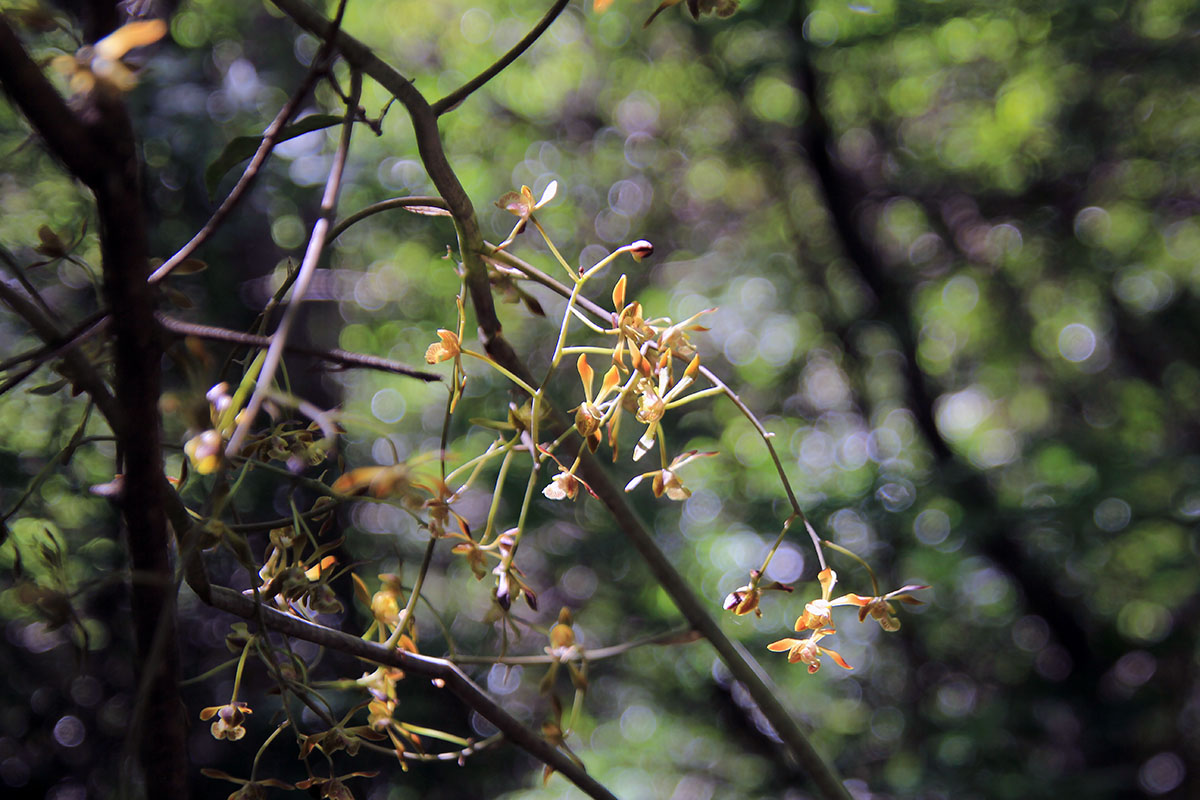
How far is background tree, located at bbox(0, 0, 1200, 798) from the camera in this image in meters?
1.30

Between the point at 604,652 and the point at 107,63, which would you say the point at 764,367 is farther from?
the point at 107,63

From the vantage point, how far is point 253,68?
1679 millimetres

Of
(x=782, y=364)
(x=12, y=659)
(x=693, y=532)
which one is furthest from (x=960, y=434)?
(x=12, y=659)

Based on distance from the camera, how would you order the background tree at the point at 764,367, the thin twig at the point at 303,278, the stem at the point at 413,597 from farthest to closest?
1. the background tree at the point at 764,367
2. the stem at the point at 413,597
3. the thin twig at the point at 303,278

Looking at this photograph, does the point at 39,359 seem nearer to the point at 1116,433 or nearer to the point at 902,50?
the point at 1116,433

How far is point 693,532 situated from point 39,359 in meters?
1.62

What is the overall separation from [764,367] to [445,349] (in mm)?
1865

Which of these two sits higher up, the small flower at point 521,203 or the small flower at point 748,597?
the small flower at point 521,203

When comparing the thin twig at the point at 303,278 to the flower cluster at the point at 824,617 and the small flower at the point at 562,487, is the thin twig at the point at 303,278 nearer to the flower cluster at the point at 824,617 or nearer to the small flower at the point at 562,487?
the small flower at the point at 562,487

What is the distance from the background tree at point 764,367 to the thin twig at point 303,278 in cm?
71

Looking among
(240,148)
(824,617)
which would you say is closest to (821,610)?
(824,617)

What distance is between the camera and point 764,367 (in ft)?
6.81

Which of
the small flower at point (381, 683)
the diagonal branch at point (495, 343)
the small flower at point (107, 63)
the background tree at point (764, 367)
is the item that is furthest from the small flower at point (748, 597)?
the background tree at point (764, 367)

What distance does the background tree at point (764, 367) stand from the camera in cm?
130
